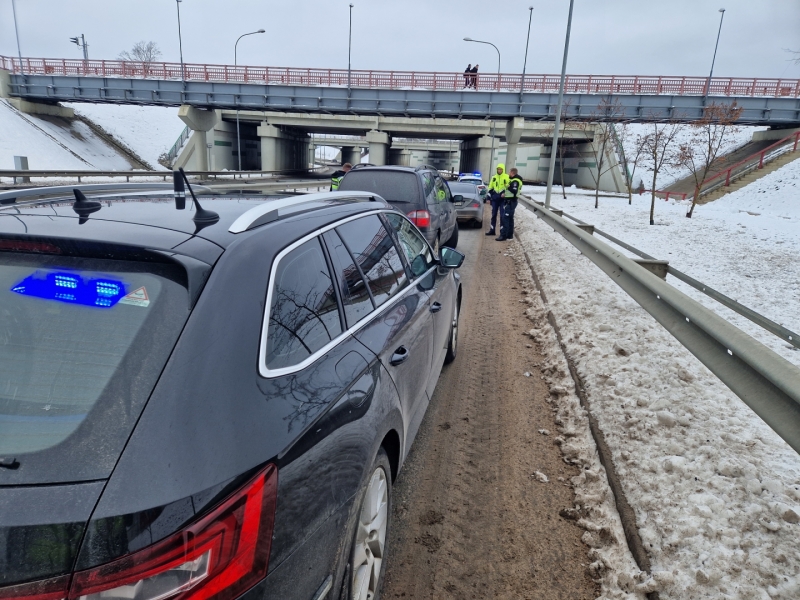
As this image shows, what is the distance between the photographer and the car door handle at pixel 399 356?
2596 millimetres

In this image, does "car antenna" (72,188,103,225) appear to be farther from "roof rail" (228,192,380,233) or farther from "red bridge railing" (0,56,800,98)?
"red bridge railing" (0,56,800,98)

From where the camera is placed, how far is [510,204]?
538 inches

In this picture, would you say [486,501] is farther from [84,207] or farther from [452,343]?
[84,207]

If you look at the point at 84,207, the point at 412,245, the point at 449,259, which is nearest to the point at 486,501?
the point at 412,245

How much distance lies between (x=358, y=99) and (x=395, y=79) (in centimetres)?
314

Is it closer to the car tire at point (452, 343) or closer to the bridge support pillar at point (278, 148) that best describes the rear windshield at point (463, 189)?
the car tire at point (452, 343)

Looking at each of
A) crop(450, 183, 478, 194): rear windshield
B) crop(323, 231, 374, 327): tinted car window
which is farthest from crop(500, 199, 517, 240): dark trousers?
crop(323, 231, 374, 327): tinted car window

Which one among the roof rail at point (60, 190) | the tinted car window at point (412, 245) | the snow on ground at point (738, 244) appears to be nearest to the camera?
the roof rail at point (60, 190)

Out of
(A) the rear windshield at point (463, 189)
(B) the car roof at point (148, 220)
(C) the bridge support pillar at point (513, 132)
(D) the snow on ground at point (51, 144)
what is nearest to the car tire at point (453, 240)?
(A) the rear windshield at point (463, 189)

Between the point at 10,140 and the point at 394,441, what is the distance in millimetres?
41784

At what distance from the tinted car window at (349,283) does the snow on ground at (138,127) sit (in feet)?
157

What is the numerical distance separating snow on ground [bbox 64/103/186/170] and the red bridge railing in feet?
27.5

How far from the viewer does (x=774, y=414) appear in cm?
256

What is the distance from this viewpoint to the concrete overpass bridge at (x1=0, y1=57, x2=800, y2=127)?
36844mm
